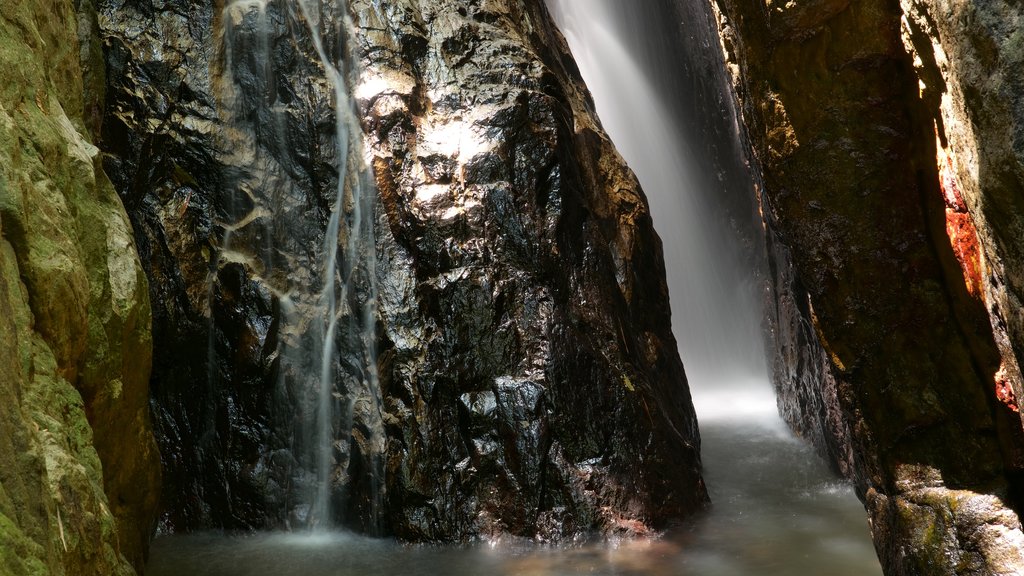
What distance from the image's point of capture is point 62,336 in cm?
371

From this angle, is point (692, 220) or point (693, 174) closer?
point (692, 220)

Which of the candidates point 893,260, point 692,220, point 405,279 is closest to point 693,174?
point 692,220

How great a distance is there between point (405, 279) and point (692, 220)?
20.5ft

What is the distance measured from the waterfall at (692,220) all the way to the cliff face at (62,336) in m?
8.09

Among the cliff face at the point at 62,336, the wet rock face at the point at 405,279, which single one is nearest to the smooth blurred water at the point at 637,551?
the wet rock face at the point at 405,279

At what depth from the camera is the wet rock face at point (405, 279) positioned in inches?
268

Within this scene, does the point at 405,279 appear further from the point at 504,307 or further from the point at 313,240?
the point at 313,240

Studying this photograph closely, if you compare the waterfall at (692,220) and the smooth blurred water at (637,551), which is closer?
the smooth blurred water at (637,551)

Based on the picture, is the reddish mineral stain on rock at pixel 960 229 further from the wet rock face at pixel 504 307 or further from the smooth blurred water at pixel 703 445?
the wet rock face at pixel 504 307

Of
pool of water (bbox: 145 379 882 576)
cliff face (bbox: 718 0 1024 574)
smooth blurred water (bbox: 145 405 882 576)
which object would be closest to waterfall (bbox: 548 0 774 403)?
pool of water (bbox: 145 379 882 576)

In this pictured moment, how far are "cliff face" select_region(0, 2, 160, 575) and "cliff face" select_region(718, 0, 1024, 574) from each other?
146 inches

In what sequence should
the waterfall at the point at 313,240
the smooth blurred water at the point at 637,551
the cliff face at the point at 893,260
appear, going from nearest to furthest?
the cliff face at the point at 893,260, the smooth blurred water at the point at 637,551, the waterfall at the point at 313,240

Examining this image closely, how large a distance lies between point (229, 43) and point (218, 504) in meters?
4.37

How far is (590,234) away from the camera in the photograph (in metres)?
7.53
